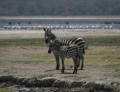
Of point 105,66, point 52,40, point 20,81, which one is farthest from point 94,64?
point 20,81

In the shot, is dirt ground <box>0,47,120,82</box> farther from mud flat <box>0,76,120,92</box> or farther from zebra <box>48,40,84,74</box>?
zebra <box>48,40,84,74</box>

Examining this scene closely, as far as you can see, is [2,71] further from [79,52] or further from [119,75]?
[119,75]

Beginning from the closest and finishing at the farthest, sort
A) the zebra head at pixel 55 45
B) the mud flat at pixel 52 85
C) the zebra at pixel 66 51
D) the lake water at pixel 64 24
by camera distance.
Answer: the mud flat at pixel 52 85 → the zebra at pixel 66 51 → the zebra head at pixel 55 45 → the lake water at pixel 64 24

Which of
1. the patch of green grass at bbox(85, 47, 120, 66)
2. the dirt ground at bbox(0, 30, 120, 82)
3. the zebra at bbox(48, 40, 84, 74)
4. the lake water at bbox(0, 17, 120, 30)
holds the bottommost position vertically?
the lake water at bbox(0, 17, 120, 30)

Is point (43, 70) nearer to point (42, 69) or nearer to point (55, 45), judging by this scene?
point (42, 69)

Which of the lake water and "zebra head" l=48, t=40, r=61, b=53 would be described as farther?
the lake water

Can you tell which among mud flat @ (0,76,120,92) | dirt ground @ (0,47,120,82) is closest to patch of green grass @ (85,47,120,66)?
dirt ground @ (0,47,120,82)

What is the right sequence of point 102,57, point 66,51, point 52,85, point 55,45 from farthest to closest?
point 102,57 → point 55,45 → point 66,51 → point 52,85

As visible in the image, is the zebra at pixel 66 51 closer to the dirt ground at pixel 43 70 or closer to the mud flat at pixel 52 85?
the dirt ground at pixel 43 70

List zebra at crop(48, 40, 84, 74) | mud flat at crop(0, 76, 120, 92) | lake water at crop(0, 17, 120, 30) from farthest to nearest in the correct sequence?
lake water at crop(0, 17, 120, 30)
zebra at crop(48, 40, 84, 74)
mud flat at crop(0, 76, 120, 92)

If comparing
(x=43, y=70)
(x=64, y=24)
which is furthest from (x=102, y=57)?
(x=64, y=24)

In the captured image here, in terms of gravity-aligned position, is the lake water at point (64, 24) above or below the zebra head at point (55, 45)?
below

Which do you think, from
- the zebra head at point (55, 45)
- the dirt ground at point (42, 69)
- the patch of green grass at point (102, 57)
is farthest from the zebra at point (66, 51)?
the patch of green grass at point (102, 57)

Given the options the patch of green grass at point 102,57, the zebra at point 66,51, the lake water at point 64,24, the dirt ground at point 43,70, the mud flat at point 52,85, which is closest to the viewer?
the mud flat at point 52,85
